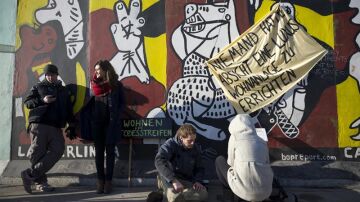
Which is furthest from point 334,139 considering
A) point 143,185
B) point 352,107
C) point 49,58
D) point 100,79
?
point 49,58

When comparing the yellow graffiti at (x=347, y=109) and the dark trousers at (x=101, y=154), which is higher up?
the yellow graffiti at (x=347, y=109)

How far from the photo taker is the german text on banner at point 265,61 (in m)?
5.92

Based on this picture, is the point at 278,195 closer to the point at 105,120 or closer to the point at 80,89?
the point at 105,120

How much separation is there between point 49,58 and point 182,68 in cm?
237

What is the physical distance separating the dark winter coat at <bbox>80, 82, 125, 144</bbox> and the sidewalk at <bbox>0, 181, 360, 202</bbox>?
0.80m

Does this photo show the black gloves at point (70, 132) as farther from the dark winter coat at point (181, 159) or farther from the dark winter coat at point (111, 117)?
the dark winter coat at point (181, 159)

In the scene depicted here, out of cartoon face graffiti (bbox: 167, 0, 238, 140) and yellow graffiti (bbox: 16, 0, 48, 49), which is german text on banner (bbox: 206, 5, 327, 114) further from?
yellow graffiti (bbox: 16, 0, 48, 49)

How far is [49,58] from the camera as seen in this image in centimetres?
670

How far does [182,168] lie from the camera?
4789 mm

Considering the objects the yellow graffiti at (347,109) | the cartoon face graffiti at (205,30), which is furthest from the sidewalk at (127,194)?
the cartoon face graffiti at (205,30)

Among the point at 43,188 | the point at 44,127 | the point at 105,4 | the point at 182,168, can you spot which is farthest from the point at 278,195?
the point at 105,4

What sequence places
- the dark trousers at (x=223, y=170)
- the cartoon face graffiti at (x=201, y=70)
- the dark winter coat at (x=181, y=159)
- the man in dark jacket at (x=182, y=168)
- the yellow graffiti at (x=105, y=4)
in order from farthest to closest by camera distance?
the yellow graffiti at (x=105, y=4) < the cartoon face graffiti at (x=201, y=70) < the dark winter coat at (x=181, y=159) < the dark trousers at (x=223, y=170) < the man in dark jacket at (x=182, y=168)

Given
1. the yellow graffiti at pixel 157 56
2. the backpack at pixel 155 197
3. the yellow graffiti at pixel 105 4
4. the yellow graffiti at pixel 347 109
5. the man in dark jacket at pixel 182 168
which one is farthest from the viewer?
the yellow graffiti at pixel 105 4

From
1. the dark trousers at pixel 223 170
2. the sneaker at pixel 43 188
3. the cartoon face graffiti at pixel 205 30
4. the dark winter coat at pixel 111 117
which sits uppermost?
the cartoon face graffiti at pixel 205 30
